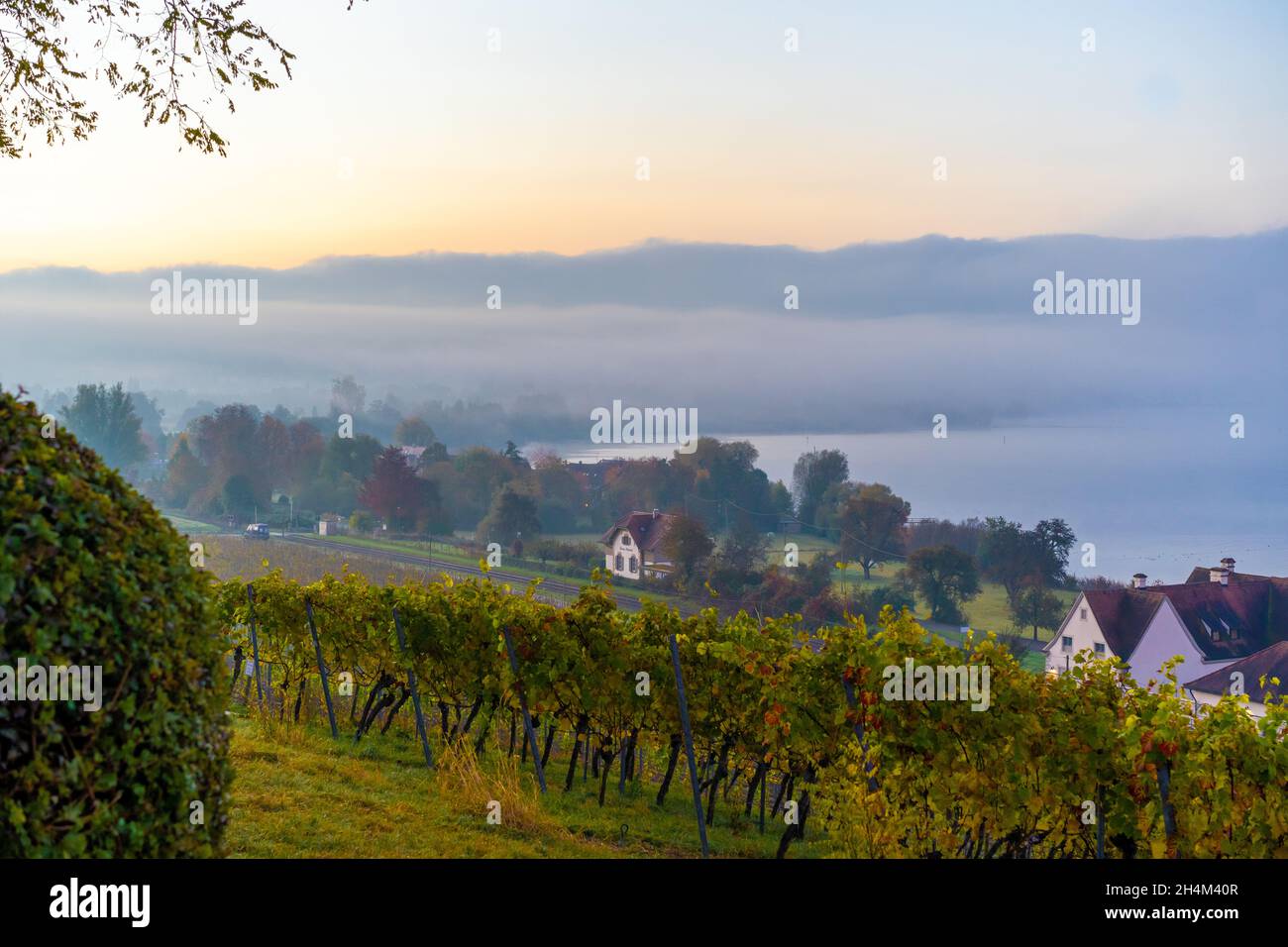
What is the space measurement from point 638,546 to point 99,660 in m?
56.2

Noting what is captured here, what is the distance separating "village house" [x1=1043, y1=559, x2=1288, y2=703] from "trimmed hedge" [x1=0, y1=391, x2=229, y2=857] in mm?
49100

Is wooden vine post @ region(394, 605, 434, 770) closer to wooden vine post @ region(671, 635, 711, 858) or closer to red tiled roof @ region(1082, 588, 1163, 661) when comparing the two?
wooden vine post @ region(671, 635, 711, 858)

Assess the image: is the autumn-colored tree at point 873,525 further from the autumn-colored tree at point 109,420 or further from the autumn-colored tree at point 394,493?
the autumn-colored tree at point 109,420

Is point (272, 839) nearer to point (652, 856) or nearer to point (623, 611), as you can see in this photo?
point (652, 856)

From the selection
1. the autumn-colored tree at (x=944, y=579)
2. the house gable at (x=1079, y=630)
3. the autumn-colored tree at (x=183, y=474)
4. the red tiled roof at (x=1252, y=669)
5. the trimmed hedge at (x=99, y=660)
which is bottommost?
the red tiled roof at (x=1252, y=669)

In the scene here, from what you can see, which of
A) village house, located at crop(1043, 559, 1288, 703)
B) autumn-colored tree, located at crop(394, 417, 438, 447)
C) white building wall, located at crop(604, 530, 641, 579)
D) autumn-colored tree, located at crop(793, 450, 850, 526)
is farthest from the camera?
autumn-colored tree, located at crop(394, 417, 438, 447)

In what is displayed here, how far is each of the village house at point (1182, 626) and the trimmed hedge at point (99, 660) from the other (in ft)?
161

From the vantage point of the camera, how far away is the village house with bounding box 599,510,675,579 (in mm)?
59219

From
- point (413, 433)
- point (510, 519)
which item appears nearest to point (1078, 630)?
point (510, 519)

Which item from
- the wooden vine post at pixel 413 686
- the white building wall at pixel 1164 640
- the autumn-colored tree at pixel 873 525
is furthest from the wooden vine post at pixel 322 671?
the autumn-colored tree at pixel 873 525

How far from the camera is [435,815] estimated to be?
28.4 ft

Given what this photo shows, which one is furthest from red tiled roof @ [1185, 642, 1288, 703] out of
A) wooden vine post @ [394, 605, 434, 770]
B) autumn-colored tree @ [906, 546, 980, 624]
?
wooden vine post @ [394, 605, 434, 770]

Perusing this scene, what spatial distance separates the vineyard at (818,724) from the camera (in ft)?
18.6
